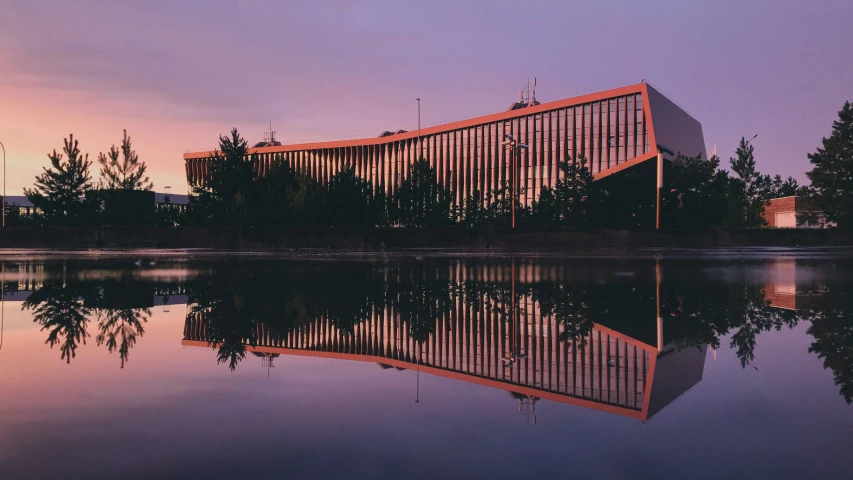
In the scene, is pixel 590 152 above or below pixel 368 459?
above

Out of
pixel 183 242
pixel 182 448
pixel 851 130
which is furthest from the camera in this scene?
pixel 851 130

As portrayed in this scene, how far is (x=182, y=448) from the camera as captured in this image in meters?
4.54

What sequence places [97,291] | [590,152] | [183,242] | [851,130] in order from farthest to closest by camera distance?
[590,152] < [851,130] < [183,242] < [97,291]

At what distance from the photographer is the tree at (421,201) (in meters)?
71.4

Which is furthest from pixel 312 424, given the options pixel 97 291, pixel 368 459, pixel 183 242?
pixel 183 242

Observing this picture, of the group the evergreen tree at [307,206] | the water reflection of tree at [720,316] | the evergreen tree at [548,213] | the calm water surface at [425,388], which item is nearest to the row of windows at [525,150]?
the evergreen tree at [548,213]

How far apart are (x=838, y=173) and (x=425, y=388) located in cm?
8806

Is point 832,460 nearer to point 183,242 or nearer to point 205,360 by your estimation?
point 205,360

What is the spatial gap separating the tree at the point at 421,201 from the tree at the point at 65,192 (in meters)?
29.4

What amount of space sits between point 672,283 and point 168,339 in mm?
12888

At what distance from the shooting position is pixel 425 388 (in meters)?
6.45

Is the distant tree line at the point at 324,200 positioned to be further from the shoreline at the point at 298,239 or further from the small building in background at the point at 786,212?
the small building in background at the point at 786,212

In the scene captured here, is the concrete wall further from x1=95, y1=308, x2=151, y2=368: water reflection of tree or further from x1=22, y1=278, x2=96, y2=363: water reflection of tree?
x1=95, y1=308, x2=151, y2=368: water reflection of tree

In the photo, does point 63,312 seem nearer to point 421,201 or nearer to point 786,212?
point 421,201
